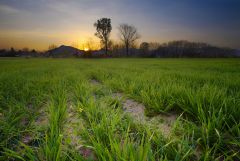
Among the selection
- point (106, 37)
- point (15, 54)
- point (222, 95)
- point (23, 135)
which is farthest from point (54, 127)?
point (15, 54)

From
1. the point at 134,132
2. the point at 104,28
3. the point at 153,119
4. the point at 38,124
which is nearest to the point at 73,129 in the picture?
the point at 38,124

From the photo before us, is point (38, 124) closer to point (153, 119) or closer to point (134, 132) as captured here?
point (134, 132)

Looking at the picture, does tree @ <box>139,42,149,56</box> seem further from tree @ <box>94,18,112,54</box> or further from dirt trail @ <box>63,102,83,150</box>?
dirt trail @ <box>63,102,83,150</box>

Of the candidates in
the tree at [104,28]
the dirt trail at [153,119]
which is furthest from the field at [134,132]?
the tree at [104,28]

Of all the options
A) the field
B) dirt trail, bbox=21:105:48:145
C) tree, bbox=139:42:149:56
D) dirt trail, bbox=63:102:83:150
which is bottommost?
dirt trail, bbox=21:105:48:145

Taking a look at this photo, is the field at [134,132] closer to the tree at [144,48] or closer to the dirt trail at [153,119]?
the dirt trail at [153,119]

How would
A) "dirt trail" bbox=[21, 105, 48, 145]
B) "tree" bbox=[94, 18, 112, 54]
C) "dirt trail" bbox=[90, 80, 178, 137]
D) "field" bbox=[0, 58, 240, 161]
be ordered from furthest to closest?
"tree" bbox=[94, 18, 112, 54]
"dirt trail" bbox=[90, 80, 178, 137]
"dirt trail" bbox=[21, 105, 48, 145]
"field" bbox=[0, 58, 240, 161]

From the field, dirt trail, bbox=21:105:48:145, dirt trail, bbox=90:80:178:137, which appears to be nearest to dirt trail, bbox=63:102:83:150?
the field

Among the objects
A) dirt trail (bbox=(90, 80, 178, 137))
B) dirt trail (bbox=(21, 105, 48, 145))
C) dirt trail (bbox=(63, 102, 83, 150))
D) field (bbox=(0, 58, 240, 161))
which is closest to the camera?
field (bbox=(0, 58, 240, 161))

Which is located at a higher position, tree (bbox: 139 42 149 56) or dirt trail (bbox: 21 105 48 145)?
tree (bbox: 139 42 149 56)

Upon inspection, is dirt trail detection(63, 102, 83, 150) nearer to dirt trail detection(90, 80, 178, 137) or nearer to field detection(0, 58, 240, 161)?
field detection(0, 58, 240, 161)

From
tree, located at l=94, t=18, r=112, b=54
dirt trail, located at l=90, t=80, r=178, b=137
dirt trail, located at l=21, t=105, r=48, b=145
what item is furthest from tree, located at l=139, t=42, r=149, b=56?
dirt trail, located at l=21, t=105, r=48, b=145

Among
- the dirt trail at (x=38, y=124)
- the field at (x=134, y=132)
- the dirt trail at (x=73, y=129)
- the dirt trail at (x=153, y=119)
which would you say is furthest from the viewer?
the dirt trail at (x=153, y=119)

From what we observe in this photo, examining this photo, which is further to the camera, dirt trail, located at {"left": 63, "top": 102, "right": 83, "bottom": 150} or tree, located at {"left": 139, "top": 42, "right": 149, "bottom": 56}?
tree, located at {"left": 139, "top": 42, "right": 149, "bottom": 56}
